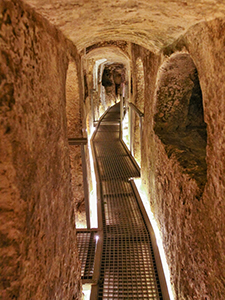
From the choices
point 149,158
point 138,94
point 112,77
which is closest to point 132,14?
point 149,158

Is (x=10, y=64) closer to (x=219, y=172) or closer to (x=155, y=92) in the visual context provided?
(x=219, y=172)

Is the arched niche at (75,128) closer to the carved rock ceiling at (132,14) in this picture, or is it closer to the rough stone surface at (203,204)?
the carved rock ceiling at (132,14)

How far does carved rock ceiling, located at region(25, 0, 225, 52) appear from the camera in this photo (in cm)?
146

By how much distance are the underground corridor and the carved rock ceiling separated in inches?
0.5

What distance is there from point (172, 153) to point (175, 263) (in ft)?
4.37

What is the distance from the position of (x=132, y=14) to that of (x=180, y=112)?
6.43 feet

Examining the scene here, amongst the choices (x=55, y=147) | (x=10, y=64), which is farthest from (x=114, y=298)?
(x=10, y=64)

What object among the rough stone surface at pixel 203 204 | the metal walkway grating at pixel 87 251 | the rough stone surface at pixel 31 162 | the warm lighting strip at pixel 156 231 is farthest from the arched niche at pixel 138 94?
the rough stone surface at pixel 31 162

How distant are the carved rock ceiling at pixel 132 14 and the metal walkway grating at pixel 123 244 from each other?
2964 millimetres

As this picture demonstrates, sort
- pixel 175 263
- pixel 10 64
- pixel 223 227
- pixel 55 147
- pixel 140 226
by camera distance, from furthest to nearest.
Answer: pixel 140 226
pixel 175 263
pixel 55 147
pixel 223 227
pixel 10 64

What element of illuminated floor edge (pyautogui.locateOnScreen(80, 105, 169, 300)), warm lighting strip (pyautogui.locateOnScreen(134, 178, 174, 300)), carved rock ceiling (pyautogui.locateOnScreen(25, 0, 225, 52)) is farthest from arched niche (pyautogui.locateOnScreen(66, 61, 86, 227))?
carved rock ceiling (pyautogui.locateOnScreen(25, 0, 225, 52))

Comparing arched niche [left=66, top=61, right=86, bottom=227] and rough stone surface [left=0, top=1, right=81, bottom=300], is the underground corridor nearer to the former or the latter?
rough stone surface [left=0, top=1, right=81, bottom=300]

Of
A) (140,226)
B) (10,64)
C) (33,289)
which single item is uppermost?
(10,64)

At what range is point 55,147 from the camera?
2.01m
